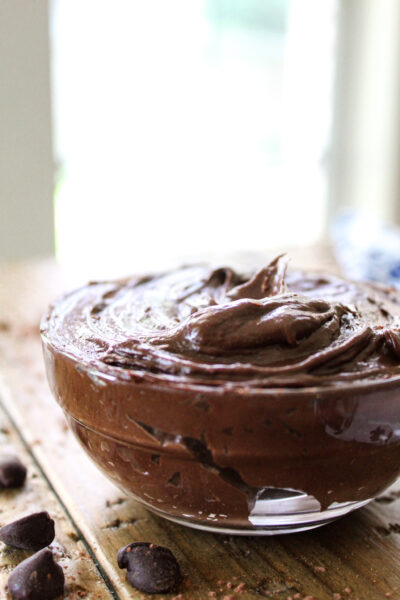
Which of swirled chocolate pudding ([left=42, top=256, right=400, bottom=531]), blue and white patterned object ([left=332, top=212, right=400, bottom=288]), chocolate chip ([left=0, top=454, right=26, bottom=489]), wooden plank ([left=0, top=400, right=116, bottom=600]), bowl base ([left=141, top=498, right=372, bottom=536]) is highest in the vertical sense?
swirled chocolate pudding ([left=42, top=256, right=400, bottom=531])

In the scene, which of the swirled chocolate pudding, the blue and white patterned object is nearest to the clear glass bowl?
the swirled chocolate pudding

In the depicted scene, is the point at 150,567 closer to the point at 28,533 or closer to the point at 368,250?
the point at 28,533

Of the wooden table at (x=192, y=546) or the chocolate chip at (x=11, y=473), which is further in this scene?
the chocolate chip at (x=11, y=473)

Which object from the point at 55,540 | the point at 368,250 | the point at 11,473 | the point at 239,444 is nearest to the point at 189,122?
the point at 368,250

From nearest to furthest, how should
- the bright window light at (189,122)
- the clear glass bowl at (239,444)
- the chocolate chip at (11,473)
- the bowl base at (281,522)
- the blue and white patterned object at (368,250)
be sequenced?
the clear glass bowl at (239,444) < the bowl base at (281,522) < the chocolate chip at (11,473) < the blue and white patterned object at (368,250) < the bright window light at (189,122)

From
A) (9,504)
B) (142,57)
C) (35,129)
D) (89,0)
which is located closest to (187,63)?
(142,57)

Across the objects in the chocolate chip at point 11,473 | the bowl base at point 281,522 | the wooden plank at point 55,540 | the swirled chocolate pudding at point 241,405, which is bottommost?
the wooden plank at point 55,540

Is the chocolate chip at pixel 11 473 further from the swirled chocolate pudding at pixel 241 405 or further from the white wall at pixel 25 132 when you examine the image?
the white wall at pixel 25 132

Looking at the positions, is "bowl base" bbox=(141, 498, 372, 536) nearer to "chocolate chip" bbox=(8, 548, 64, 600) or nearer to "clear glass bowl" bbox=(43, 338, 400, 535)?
"clear glass bowl" bbox=(43, 338, 400, 535)

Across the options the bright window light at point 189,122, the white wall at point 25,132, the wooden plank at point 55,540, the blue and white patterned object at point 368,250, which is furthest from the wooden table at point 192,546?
the bright window light at point 189,122
